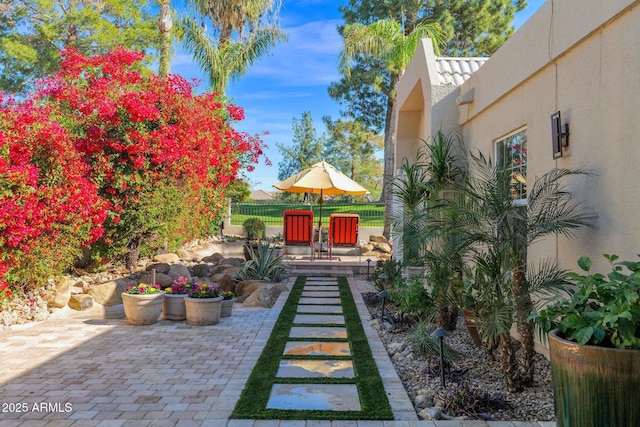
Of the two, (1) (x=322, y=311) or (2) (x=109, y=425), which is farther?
(1) (x=322, y=311)

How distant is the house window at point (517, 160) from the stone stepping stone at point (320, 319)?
9.48ft

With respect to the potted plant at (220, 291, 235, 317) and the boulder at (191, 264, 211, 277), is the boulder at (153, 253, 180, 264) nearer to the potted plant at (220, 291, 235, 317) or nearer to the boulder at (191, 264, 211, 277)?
the boulder at (191, 264, 211, 277)

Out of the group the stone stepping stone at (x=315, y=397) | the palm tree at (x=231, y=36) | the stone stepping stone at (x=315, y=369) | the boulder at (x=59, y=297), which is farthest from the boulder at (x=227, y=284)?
the palm tree at (x=231, y=36)

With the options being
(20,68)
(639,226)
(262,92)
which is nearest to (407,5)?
(20,68)

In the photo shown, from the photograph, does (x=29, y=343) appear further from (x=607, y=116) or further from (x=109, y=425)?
(x=607, y=116)

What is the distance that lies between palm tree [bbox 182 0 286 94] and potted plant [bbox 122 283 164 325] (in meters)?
11.1

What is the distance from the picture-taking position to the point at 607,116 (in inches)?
151

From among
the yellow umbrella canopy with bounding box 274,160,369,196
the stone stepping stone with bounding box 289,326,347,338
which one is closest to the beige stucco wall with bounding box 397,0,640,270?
the stone stepping stone with bounding box 289,326,347,338

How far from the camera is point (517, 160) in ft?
19.8

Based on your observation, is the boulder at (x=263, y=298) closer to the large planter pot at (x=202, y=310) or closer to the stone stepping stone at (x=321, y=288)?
the large planter pot at (x=202, y=310)

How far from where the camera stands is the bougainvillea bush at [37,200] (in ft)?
19.8

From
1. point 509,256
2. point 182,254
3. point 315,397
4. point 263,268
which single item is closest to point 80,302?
point 263,268

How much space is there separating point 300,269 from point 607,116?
9.00m

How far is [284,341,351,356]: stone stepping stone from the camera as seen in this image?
529cm
